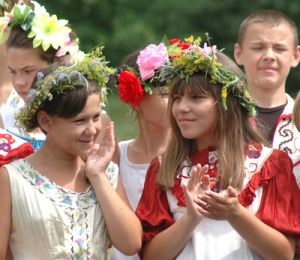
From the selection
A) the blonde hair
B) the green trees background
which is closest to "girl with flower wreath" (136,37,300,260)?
the blonde hair

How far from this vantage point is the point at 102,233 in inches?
250

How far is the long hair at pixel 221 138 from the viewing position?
6.39 m

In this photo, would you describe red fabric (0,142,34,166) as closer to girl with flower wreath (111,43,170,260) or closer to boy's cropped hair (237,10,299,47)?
girl with flower wreath (111,43,170,260)

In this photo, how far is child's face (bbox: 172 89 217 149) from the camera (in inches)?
255

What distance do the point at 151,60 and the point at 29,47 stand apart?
0.81 meters

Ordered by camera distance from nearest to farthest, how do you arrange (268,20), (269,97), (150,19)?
(269,97), (268,20), (150,19)

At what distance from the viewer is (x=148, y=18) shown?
26.7 m

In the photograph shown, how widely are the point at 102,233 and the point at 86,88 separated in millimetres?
712

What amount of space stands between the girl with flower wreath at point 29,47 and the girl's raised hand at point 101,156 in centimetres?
90

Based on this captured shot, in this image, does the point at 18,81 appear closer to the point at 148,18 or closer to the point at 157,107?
the point at 157,107

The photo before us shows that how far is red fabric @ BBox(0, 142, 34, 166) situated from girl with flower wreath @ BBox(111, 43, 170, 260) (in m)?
0.57

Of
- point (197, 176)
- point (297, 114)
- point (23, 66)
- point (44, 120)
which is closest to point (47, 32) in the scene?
point (23, 66)

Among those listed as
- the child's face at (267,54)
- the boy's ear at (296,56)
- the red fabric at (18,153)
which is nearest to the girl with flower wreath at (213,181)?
the red fabric at (18,153)

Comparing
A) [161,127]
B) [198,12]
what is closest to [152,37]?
[198,12]
